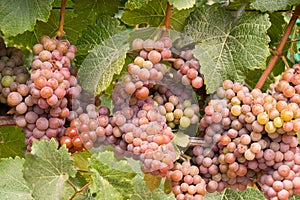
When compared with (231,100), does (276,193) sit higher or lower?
lower

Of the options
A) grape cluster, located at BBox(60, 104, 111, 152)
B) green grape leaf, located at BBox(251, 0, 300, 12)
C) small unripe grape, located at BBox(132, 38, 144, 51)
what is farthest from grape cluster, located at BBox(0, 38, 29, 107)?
green grape leaf, located at BBox(251, 0, 300, 12)

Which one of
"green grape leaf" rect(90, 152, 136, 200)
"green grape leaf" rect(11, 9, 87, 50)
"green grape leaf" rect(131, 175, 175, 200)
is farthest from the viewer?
"green grape leaf" rect(11, 9, 87, 50)

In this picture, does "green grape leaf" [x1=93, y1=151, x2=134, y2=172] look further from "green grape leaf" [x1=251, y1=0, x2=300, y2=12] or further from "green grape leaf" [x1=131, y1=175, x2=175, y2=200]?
"green grape leaf" [x1=251, y1=0, x2=300, y2=12]

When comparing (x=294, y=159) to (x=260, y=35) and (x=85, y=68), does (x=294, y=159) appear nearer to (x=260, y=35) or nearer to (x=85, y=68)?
(x=260, y=35)

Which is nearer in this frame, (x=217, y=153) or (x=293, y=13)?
(x=217, y=153)

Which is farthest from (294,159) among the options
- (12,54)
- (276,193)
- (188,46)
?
(12,54)

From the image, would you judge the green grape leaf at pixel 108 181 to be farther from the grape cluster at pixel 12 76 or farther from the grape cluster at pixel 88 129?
the grape cluster at pixel 12 76
